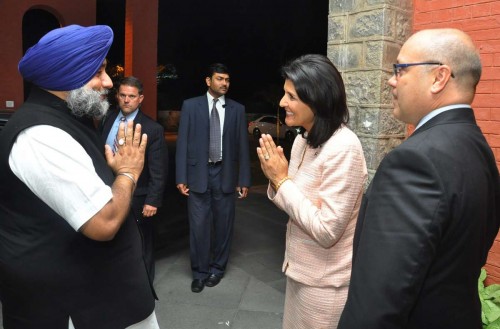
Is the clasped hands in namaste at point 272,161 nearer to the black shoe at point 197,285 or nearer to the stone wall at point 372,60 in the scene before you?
the stone wall at point 372,60

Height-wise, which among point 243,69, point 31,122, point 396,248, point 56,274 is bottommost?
point 56,274

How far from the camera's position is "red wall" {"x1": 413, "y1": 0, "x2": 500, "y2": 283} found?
123 inches

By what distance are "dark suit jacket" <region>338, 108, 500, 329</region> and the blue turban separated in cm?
126

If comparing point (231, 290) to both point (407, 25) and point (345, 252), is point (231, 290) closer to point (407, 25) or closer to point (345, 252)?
point (345, 252)

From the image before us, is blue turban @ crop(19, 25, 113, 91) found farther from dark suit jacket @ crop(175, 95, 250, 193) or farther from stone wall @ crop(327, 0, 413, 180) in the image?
dark suit jacket @ crop(175, 95, 250, 193)

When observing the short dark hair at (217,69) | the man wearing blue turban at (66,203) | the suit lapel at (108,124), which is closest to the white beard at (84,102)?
the man wearing blue turban at (66,203)

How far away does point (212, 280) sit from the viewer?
4602 mm

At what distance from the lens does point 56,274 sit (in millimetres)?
1714

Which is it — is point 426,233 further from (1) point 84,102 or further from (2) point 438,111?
(1) point 84,102

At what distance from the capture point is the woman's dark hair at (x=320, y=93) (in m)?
2.11

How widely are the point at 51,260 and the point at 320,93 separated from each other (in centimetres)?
136

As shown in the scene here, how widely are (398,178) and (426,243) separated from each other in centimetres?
19

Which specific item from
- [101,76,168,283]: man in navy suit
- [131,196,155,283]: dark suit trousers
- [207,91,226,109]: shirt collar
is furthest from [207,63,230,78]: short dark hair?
[131,196,155,283]: dark suit trousers

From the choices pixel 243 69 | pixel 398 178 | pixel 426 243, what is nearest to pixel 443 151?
pixel 398 178
